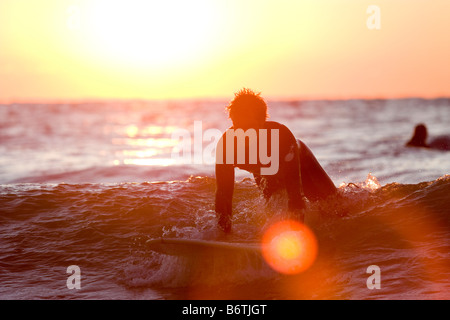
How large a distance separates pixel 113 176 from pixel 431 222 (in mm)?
9818

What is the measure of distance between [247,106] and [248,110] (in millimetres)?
49

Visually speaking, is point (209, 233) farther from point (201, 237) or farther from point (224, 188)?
point (224, 188)

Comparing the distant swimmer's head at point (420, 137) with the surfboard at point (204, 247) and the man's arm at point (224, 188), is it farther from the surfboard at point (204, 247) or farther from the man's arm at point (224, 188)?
the surfboard at point (204, 247)

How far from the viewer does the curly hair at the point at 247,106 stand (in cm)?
618

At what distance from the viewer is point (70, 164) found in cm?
1839

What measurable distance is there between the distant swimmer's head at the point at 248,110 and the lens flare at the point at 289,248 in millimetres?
1290

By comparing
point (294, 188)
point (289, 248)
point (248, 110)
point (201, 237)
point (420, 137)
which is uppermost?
point (420, 137)

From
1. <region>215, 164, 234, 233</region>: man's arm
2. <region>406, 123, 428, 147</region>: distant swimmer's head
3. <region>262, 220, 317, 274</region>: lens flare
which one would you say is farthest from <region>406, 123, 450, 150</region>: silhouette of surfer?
<region>215, 164, 234, 233</region>: man's arm

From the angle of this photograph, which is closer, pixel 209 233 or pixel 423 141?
pixel 209 233

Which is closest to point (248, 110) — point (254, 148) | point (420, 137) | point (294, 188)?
point (254, 148)

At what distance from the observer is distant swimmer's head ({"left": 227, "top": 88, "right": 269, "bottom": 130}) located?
6.18 metres

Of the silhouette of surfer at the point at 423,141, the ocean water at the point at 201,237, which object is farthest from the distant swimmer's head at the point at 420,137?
the ocean water at the point at 201,237

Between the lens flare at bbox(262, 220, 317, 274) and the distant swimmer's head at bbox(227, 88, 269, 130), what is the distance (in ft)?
4.23

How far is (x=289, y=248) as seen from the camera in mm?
6102
